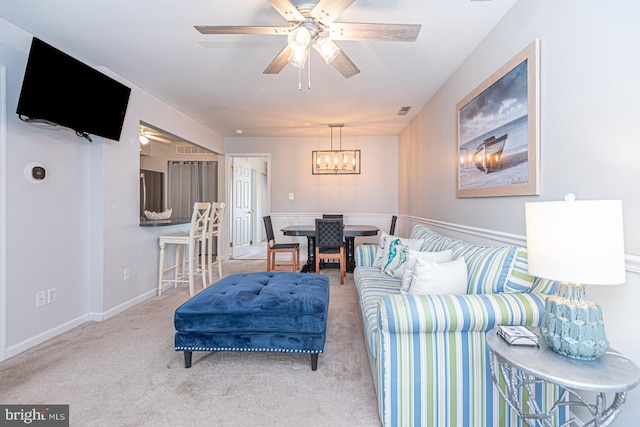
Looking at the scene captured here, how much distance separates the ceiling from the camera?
6.72ft

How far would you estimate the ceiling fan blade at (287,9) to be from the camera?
5.35 ft

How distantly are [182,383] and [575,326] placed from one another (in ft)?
6.80

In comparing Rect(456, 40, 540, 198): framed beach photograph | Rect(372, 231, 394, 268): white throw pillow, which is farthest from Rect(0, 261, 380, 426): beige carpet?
Rect(456, 40, 540, 198): framed beach photograph

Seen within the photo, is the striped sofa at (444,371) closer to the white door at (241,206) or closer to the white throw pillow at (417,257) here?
the white throw pillow at (417,257)

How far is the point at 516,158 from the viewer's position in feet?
6.45

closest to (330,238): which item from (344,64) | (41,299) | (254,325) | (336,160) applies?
(336,160)

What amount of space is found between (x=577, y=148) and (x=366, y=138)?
15.0 ft

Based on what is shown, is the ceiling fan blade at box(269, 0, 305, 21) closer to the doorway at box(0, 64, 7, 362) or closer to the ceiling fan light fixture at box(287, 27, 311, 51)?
the ceiling fan light fixture at box(287, 27, 311, 51)

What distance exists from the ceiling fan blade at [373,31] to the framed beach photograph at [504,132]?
0.72m

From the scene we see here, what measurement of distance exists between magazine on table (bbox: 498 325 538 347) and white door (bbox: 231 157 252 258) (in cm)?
542

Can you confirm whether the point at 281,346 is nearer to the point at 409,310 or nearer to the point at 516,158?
the point at 409,310

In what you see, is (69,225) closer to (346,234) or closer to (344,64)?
(344,64)

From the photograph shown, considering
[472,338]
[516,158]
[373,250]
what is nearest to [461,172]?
[516,158]

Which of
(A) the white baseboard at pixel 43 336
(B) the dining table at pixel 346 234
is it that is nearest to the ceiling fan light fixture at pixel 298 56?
(B) the dining table at pixel 346 234
